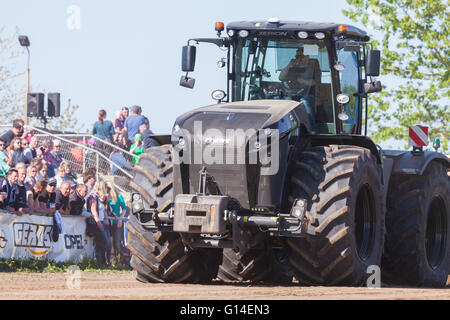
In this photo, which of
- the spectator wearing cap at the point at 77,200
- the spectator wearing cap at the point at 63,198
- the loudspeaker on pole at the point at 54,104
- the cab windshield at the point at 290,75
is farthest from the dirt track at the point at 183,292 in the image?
the loudspeaker on pole at the point at 54,104

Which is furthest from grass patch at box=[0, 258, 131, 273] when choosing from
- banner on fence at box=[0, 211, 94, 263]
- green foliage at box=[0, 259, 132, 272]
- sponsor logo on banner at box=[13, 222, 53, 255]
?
sponsor logo on banner at box=[13, 222, 53, 255]

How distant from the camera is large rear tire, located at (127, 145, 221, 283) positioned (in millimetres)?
11242

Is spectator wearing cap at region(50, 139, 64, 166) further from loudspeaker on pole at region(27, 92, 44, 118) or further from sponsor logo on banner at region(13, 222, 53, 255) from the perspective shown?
loudspeaker on pole at region(27, 92, 44, 118)

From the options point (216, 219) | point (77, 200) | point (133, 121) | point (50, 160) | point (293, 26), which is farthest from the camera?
point (133, 121)

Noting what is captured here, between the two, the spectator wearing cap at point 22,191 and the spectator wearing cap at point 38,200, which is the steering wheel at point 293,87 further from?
the spectator wearing cap at point 38,200

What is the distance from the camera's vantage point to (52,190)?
1719cm

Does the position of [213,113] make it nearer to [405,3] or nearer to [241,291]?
[241,291]

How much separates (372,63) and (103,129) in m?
12.2

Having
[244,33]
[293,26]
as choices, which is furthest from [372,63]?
[244,33]

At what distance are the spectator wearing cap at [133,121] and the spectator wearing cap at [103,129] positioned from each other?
1.34ft

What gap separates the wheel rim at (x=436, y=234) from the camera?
14.3m

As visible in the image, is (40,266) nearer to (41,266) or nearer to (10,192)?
(41,266)

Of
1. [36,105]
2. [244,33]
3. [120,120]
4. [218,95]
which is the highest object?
[244,33]
